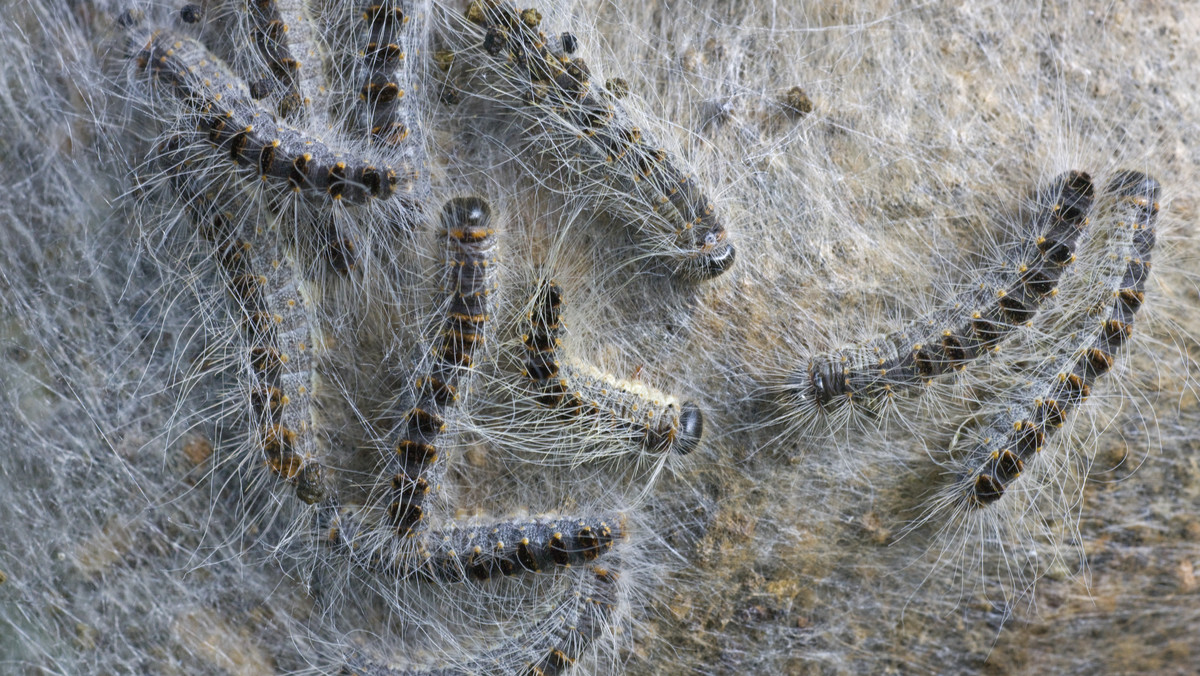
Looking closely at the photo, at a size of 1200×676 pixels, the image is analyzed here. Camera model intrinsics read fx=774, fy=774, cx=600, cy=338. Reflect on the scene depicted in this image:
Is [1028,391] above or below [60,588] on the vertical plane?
above

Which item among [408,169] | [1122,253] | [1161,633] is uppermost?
[1122,253]

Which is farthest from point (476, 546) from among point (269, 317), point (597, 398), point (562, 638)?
point (269, 317)

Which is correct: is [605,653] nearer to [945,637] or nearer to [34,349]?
[945,637]

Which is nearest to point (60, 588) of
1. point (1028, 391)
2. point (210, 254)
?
point (210, 254)

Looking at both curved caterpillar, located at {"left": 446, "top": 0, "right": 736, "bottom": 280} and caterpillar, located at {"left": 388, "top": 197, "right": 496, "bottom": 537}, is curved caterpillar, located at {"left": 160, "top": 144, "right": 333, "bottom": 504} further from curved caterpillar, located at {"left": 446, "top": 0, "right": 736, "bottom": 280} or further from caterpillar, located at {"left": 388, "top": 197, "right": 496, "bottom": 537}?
curved caterpillar, located at {"left": 446, "top": 0, "right": 736, "bottom": 280}

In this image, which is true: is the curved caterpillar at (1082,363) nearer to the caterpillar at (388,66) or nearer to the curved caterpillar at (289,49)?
the caterpillar at (388,66)

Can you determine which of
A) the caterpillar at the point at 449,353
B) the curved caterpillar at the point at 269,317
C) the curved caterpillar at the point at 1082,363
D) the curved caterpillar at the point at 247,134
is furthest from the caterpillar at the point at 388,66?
the curved caterpillar at the point at 1082,363

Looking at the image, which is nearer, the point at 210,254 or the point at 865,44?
the point at 210,254
